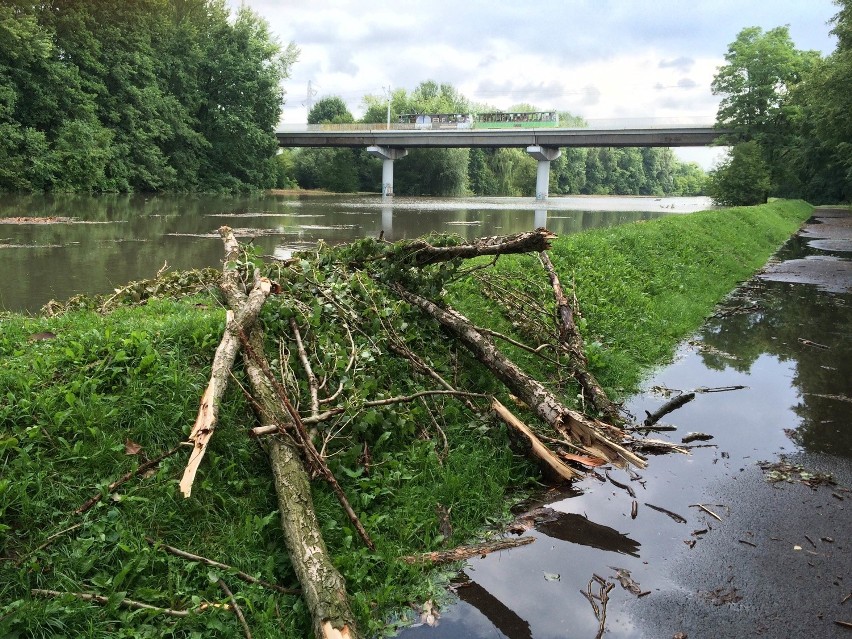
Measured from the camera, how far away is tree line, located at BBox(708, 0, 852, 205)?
53.7 m

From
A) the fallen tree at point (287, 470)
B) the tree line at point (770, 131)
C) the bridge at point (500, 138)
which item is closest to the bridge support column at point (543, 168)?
the bridge at point (500, 138)

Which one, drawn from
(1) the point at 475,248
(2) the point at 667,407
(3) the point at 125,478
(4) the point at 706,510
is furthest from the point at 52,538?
(2) the point at 667,407

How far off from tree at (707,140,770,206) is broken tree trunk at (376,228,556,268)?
51751 mm

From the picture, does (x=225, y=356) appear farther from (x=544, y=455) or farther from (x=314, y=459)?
(x=544, y=455)

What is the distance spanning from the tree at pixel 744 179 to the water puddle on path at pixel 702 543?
50.2 metres

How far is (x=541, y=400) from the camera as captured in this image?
5914mm

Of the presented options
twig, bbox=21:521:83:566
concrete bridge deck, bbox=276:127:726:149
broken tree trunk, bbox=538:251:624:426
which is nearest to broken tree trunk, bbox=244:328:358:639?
twig, bbox=21:521:83:566

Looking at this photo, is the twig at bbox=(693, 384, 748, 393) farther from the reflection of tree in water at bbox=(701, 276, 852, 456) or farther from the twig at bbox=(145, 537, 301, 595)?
the twig at bbox=(145, 537, 301, 595)

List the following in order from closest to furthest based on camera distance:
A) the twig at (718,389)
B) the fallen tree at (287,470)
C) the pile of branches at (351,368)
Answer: the fallen tree at (287,470) < the pile of branches at (351,368) < the twig at (718,389)

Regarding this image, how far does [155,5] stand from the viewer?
173ft

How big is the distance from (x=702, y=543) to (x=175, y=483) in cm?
332

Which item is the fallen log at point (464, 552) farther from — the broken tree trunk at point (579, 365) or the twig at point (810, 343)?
the twig at point (810, 343)

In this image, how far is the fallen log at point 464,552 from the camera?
4258mm

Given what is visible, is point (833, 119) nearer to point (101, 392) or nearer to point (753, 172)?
point (753, 172)
